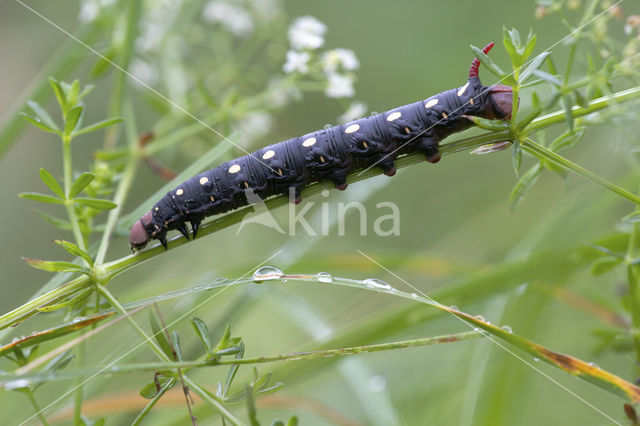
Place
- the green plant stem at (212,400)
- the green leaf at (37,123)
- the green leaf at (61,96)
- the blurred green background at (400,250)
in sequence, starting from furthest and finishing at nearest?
the blurred green background at (400,250) < the green leaf at (61,96) < the green leaf at (37,123) < the green plant stem at (212,400)

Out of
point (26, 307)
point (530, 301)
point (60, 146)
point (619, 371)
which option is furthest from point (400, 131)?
point (60, 146)

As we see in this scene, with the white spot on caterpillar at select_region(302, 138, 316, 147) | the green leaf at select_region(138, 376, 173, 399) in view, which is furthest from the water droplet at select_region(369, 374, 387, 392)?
the green leaf at select_region(138, 376, 173, 399)

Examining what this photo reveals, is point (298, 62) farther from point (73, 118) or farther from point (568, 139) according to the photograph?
point (568, 139)

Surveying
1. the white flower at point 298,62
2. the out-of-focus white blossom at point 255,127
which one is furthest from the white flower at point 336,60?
the out-of-focus white blossom at point 255,127

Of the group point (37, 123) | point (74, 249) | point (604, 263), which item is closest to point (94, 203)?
point (74, 249)

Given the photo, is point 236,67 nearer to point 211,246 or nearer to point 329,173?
point 329,173

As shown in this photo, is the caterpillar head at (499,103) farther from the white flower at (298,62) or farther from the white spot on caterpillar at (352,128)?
the white flower at (298,62)
